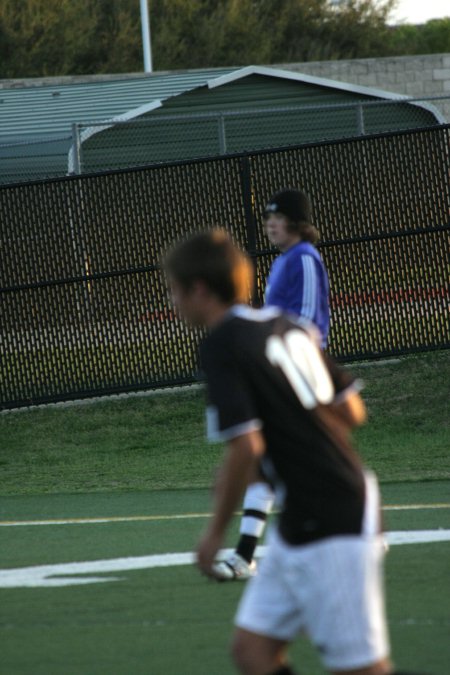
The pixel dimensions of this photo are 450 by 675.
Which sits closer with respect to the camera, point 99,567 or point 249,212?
point 99,567

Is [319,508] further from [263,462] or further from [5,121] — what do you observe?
[5,121]

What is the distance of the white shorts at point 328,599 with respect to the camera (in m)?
3.88

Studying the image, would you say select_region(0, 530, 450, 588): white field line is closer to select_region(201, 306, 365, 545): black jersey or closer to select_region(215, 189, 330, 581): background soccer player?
select_region(215, 189, 330, 581): background soccer player

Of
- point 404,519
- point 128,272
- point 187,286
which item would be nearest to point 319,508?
point 187,286

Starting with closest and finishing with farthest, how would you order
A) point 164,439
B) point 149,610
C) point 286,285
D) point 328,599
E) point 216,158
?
point 328,599, point 149,610, point 286,285, point 164,439, point 216,158

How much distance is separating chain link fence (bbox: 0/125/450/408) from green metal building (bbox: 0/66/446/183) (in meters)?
7.16

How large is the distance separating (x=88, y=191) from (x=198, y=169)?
3.96ft

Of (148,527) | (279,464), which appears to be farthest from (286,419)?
(148,527)

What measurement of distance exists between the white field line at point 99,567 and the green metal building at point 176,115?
14485 millimetres

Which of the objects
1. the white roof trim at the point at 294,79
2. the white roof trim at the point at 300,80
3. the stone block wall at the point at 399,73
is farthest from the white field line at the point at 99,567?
the stone block wall at the point at 399,73

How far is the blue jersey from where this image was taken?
25.8 feet

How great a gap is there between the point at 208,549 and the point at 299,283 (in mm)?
3987

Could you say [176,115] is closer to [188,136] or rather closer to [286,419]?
[188,136]

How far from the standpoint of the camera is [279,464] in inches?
160
